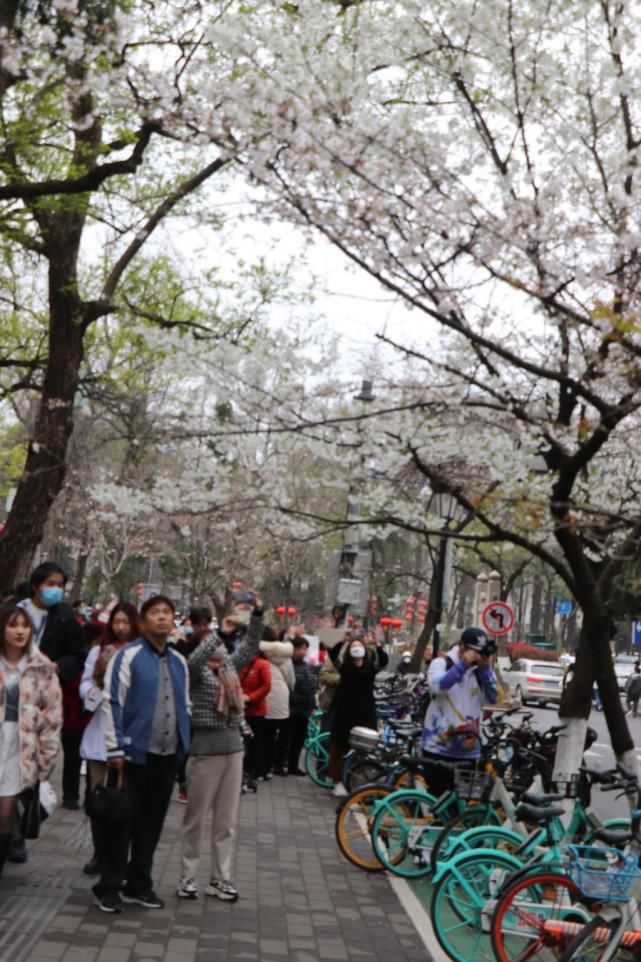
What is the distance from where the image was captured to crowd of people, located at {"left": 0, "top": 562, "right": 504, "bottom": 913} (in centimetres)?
800

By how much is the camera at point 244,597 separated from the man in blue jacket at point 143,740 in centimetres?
88

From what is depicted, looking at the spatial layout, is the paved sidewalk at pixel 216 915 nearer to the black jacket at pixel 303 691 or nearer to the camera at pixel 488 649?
the camera at pixel 488 649

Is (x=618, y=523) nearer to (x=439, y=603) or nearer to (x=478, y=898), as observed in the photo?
(x=478, y=898)

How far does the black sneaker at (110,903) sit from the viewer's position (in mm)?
8031

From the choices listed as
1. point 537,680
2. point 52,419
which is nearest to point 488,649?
point 52,419

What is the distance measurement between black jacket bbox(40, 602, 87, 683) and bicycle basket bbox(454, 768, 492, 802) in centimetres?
304

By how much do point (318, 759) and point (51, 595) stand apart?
22.3 feet

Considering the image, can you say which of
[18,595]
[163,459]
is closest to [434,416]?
[18,595]

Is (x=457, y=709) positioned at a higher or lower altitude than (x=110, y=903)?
higher

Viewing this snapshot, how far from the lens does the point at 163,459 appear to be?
150 feet

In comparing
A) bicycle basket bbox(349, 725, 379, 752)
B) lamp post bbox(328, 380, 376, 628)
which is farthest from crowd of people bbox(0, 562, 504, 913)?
lamp post bbox(328, 380, 376, 628)

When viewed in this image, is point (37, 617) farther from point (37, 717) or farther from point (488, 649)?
point (488, 649)

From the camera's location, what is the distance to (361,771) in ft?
43.6

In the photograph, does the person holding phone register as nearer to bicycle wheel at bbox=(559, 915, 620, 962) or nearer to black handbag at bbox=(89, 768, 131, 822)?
black handbag at bbox=(89, 768, 131, 822)
